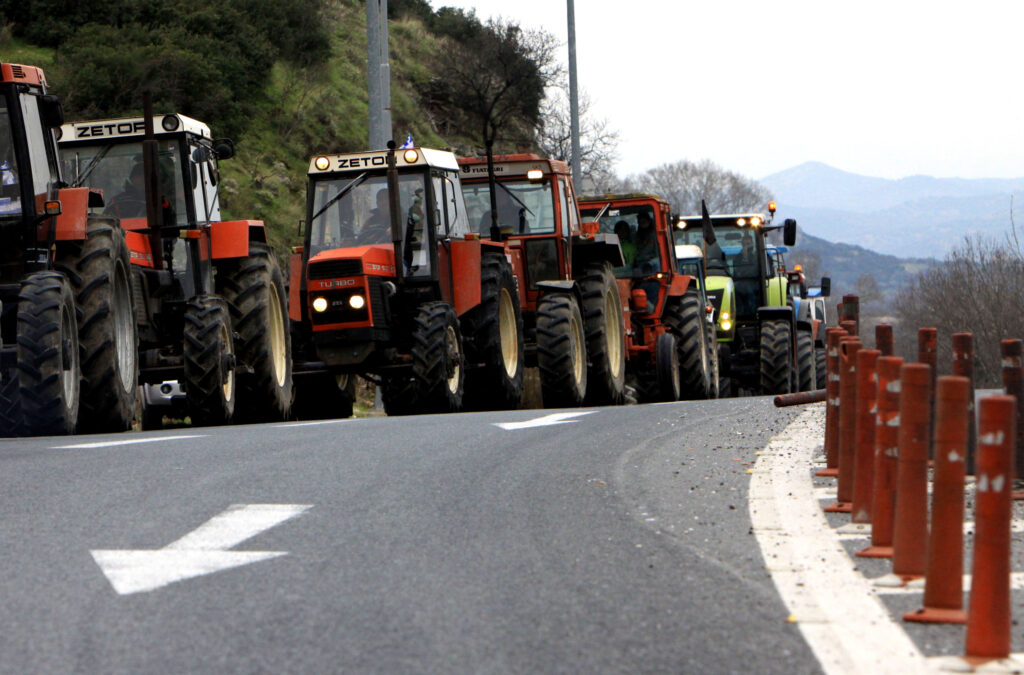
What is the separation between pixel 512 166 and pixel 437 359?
12.6ft

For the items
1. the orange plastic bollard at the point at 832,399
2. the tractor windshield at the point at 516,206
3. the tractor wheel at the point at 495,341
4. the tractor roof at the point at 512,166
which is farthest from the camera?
the tractor windshield at the point at 516,206

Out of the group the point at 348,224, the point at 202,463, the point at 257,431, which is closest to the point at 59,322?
the point at 257,431

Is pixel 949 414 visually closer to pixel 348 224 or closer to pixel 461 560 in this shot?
pixel 461 560

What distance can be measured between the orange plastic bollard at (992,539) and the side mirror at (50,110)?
29.6 feet

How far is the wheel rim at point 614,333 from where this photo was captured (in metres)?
18.2

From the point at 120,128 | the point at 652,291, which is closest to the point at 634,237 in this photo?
the point at 652,291

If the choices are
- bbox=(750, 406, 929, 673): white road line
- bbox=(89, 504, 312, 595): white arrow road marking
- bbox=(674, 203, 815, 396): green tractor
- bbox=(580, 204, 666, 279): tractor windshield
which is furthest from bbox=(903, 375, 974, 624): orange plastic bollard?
bbox=(674, 203, 815, 396): green tractor

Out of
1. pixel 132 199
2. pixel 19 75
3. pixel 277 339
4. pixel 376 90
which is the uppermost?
pixel 376 90

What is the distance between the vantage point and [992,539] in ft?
13.3

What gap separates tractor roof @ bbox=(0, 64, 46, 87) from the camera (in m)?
11.2

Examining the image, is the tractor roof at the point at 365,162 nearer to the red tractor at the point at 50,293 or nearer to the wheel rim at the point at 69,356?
the red tractor at the point at 50,293

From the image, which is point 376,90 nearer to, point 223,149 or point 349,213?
point 349,213

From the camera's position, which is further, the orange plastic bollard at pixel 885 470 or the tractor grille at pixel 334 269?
the tractor grille at pixel 334 269

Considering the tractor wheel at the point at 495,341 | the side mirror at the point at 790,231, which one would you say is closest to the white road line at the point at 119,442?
the tractor wheel at the point at 495,341
